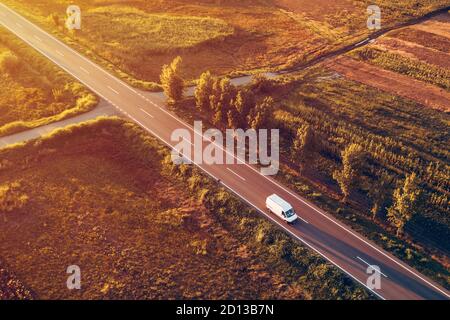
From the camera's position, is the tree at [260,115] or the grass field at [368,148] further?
the tree at [260,115]

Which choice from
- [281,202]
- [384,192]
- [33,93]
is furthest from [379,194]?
[33,93]

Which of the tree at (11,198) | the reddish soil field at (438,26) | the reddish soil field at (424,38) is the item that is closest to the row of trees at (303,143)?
the tree at (11,198)

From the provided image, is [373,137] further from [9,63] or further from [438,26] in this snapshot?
[9,63]

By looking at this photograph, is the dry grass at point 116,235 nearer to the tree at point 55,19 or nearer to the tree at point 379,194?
the tree at point 379,194

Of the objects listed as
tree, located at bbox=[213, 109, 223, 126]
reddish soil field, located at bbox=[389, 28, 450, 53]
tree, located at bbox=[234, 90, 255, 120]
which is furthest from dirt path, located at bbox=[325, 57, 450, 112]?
tree, located at bbox=[213, 109, 223, 126]

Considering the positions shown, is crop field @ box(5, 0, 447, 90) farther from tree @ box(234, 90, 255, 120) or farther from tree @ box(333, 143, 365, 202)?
tree @ box(333, 143, 365, 202)
